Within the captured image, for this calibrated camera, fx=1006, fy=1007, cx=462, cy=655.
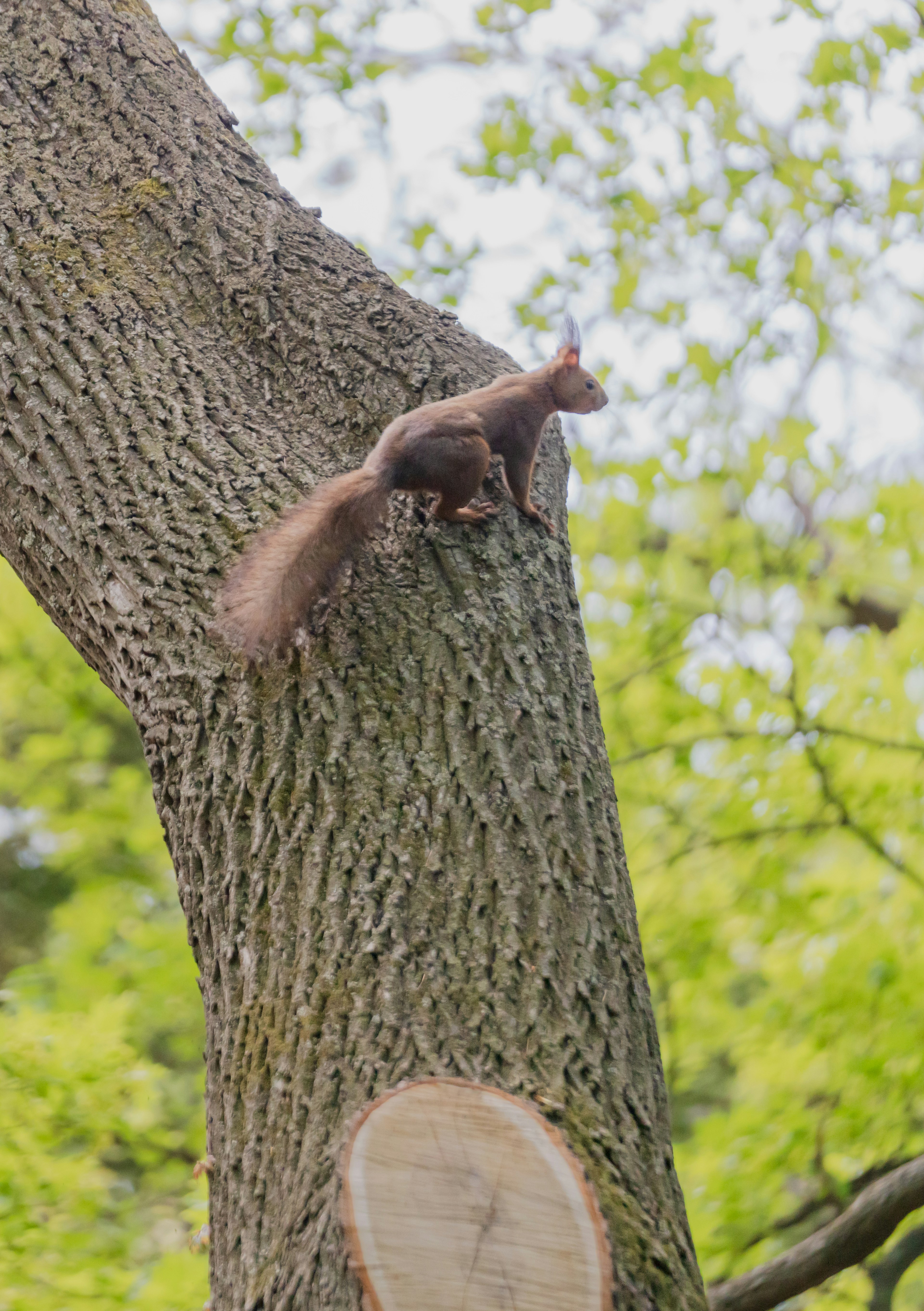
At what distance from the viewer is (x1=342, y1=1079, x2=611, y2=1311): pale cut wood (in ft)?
3.98

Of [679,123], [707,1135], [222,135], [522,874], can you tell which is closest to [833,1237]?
[522,874]

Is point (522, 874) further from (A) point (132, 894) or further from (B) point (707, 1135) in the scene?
(A) point (132, 894)

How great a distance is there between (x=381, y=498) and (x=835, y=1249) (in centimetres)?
215

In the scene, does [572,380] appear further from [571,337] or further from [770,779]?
[770,779]

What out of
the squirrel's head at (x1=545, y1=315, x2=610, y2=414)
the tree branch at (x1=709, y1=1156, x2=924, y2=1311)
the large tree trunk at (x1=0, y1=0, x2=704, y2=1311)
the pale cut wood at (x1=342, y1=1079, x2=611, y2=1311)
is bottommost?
the tree branch at (x1=709, y1=1156, x2=924, y2=1311)

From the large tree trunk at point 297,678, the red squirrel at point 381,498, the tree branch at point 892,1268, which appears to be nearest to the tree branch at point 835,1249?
the tree branch at point 892,1268

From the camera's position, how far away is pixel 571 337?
10.9 feet

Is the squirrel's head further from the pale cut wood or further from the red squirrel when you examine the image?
the pale cut wood

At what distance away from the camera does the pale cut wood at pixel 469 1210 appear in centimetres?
121

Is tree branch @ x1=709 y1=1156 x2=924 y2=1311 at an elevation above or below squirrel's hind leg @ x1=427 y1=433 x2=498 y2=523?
below

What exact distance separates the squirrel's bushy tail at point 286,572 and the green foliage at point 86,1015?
163cm

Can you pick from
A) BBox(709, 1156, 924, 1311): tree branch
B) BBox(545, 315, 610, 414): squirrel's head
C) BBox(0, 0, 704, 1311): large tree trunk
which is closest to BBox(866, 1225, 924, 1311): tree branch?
BBox(709, 1156, 924, 1311): tree branch

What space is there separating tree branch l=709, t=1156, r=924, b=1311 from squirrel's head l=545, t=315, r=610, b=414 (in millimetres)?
2267

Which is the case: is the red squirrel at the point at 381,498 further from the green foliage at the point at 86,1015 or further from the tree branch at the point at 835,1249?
the tree branch at the point at 835,1249
